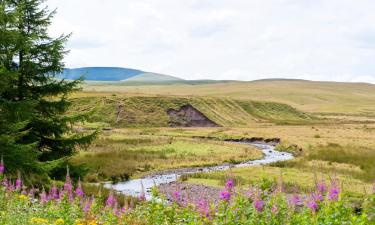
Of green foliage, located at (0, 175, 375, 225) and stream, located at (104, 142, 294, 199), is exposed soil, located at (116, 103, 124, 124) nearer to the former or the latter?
stream, located at (104, 142, 294, 199)

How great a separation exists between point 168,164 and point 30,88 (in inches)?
A: 817

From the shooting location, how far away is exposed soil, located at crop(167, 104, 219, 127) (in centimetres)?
10062

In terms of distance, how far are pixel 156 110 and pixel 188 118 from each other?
743 cm

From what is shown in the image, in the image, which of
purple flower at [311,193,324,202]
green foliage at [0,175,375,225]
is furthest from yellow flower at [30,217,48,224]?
purple flower at [311,193,324,202]

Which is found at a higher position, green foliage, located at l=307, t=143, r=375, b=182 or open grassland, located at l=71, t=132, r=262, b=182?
green foliage, located at l=307, t=143, r=375, b=182

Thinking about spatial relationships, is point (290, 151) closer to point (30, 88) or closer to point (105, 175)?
point (105, 175)

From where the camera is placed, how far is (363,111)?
180375mm

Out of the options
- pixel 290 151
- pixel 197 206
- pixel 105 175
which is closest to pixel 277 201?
pixel 197 206

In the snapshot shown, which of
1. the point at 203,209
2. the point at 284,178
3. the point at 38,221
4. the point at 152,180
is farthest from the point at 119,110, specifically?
the point at 203,209

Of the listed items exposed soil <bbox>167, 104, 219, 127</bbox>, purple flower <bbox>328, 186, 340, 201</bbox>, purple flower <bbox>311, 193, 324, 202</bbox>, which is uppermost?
purple flower <bbox>328, 186, 340, 201</bbox>

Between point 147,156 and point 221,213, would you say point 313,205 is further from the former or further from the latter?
point 147,156

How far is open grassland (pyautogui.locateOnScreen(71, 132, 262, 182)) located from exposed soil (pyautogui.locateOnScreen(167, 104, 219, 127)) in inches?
1585

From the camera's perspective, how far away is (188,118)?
104m

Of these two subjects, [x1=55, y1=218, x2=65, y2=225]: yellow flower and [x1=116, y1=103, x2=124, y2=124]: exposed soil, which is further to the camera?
[x1=116, y1=103, x2=124, y2=124]: exposed soil
